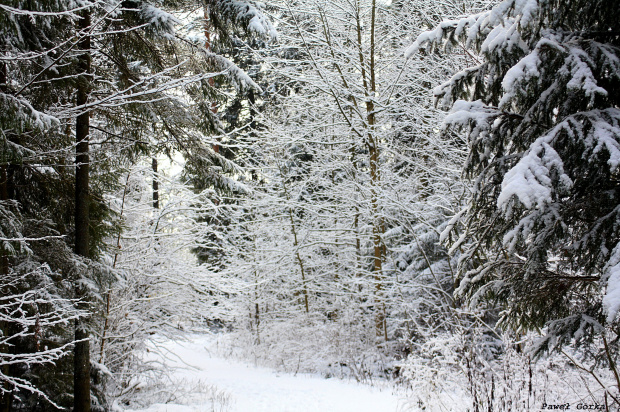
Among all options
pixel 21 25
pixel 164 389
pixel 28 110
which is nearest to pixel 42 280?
pixel 28 110

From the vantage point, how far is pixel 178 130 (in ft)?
19.0


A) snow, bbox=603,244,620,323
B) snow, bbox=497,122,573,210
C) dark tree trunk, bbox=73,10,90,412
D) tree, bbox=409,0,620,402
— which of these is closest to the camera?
snow, bbox=603,244,620,323

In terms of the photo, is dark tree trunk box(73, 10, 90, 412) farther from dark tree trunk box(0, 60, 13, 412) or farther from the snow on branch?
the snow on branch

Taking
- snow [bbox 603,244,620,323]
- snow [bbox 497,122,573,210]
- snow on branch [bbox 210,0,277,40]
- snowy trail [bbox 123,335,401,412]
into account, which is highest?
snow on branch [bbox 210,0,277,40]

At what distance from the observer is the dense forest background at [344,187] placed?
317 centimetres

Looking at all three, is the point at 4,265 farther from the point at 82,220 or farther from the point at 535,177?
the point at 535,177

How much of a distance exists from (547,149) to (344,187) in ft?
19.9

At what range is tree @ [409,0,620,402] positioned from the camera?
293 centimetres

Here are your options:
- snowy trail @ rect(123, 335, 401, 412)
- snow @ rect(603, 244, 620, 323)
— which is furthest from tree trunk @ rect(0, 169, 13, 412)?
snow @ rect(603, 244, 620, 323)

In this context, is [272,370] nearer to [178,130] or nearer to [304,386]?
[304,386]

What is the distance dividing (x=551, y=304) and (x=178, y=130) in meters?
5.19

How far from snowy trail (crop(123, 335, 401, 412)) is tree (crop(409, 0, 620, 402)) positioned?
2574mm

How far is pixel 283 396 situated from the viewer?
263 inches

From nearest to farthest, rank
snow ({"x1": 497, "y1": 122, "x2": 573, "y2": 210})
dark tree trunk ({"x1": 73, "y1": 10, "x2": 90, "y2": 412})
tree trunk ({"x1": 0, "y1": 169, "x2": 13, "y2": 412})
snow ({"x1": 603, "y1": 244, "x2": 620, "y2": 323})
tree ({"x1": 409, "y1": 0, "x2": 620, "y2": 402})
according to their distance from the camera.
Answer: snow ({"x1": 603, "y1": 244, "x2": 620, "y2": 323})
snow ({"x1": 497, "y1": 122, "x2": 573, "y2": 210})
tree ({"x1": 409, "y1": 0, "x2": 620, "y2": 402})
tree trunk ({"x1": 0, "y1": 169, "x2": 13, "y2": 412})
dark tree trunk ({"x1": 73, "y1": 10, "x2": 90, "y2": 412})
